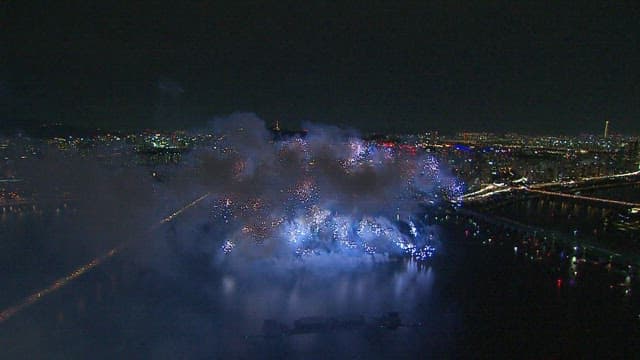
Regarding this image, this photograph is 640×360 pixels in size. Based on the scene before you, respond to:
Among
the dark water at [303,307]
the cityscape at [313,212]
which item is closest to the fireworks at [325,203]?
the cityscape at [313,212]

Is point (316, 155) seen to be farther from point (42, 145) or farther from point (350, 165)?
point (42, 145)

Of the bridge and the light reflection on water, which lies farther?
the bridge

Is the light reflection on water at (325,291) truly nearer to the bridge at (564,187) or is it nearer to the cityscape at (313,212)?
the cityscape at (313,212)

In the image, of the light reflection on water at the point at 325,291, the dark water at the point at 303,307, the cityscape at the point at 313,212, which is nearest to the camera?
the dark water at the point at 303,307

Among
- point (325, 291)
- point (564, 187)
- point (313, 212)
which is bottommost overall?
point (564, 187)

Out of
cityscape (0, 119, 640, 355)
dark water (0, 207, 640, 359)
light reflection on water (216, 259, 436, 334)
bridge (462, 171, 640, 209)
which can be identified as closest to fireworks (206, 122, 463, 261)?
cityscape (0, 119, 640, 355)

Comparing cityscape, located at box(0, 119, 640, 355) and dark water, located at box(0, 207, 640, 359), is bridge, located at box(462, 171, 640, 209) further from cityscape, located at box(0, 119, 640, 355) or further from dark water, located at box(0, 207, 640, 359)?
dark water, located at box(0, 207, 640, 359)

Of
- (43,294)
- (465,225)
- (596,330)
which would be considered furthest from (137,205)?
(596,330)

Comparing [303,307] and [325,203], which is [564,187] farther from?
[303,307]

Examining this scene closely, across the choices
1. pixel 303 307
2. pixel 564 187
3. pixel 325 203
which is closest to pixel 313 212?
pixel 325 203
